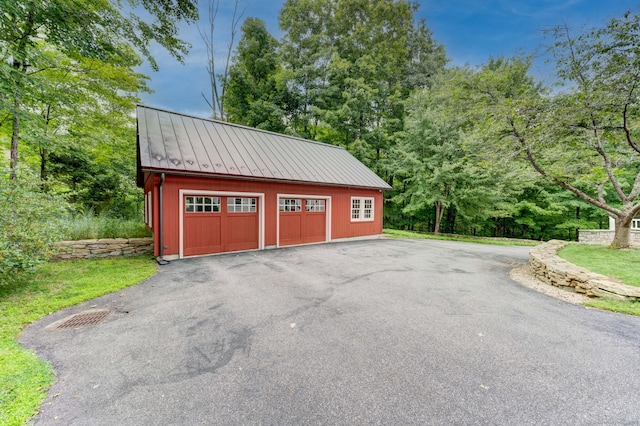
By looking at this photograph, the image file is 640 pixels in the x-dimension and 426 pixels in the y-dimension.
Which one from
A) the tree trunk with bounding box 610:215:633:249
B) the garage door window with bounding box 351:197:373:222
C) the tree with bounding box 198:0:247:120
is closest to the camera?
the tree trunk with bounding box 610:215:633:249

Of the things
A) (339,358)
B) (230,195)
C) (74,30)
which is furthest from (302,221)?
(74,30)

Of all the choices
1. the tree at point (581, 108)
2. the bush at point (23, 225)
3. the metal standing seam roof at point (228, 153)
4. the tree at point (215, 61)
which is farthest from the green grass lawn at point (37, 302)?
the tree at point (215, 61)

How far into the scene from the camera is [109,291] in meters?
4.45

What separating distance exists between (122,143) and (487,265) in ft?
51.8

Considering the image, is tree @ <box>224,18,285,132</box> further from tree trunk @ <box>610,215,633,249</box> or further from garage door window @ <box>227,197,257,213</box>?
tree trunk @ <box>610,215,633,249</box>

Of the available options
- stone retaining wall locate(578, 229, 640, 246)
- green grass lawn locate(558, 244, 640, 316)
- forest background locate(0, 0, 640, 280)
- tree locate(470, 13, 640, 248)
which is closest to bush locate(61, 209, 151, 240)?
forest background locate(0, 0, 640, 280)

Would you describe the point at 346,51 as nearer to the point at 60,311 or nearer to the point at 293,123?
the point at 293,123

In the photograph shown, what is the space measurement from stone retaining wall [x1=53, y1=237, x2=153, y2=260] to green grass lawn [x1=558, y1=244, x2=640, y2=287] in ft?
37.2

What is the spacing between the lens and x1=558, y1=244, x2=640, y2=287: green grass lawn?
4.84 meters

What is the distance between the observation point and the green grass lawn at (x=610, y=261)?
4841 mm

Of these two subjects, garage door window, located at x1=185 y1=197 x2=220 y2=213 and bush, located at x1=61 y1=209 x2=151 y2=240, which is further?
garage door window, located at x1=185 y1=197 x2=220 y2=213

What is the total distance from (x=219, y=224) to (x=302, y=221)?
10.8ft

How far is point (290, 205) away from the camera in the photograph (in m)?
9.62

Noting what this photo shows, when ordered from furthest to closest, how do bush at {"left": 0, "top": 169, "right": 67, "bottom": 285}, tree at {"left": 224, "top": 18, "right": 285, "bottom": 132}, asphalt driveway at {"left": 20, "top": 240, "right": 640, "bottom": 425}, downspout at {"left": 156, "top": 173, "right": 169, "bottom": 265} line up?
tree at {"left": 224, "top": 18, "right": 285, "bottom": 132} → downspout at {"left": 156, "top": 173, "right": 169, "bottom": 265} → bush at {"left": 0, "top": 169, "right": 67, "bottom": 285} → asphalt driveway at {"left": 20, "top": 240, "right": 640, "bottom": 425}
